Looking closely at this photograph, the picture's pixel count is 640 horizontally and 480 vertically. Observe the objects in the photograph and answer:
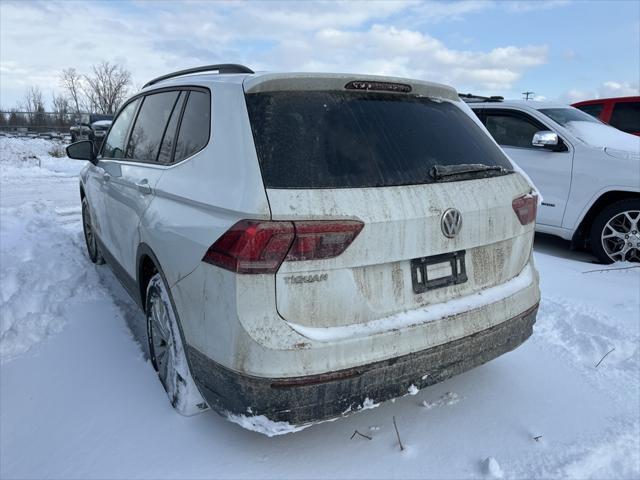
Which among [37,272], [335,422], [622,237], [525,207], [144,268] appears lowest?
[335,422]

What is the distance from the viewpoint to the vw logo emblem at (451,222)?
214 centimetres

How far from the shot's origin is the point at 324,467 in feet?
7.27

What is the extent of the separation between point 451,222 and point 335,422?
1214mm

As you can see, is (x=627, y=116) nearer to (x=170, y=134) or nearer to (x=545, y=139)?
(x=545, y=139)

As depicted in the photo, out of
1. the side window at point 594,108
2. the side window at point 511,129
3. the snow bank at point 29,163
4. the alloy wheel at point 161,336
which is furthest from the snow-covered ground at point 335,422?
the snow bank at point 29,163

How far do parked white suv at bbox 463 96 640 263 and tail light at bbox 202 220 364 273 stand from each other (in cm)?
434

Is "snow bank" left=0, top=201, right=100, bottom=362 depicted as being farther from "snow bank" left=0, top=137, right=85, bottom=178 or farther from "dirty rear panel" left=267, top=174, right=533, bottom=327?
"snow bank" left=0, top=137, right=85, bottom=178

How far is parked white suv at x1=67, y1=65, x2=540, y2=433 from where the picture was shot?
1.89 m

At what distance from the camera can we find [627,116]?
8.97 metres

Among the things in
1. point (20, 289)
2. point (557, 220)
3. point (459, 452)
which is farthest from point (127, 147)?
point (557, 220)

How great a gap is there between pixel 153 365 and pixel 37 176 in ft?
40.9

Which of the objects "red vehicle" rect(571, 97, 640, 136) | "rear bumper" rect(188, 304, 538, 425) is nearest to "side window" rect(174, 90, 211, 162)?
"rear bumper" rect(188, 304, 538, 425)

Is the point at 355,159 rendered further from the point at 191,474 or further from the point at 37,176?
the point at 37,176

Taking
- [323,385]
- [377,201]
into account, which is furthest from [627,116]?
[323,385]
